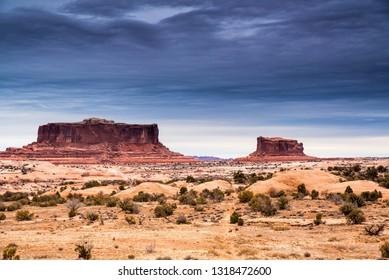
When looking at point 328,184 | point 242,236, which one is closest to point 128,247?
point 242,236

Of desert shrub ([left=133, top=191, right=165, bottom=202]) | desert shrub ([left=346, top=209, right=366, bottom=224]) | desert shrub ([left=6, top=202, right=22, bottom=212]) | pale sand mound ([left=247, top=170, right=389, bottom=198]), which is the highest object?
pale sand mound ([left=247, top=170, right=389, bottom=198])

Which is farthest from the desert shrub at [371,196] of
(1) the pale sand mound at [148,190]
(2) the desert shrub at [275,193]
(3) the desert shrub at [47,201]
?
(3) the desert shrub at [47,201]

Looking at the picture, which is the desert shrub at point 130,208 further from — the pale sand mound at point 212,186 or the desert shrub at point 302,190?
the desert shrub at point 302,190

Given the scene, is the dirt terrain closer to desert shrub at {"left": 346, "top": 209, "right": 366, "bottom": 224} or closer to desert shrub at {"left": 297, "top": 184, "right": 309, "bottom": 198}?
desert shrub at {"left": 346, "top": 209, "right": 366, "bottom": 224}

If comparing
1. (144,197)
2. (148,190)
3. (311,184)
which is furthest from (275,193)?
(148,190)

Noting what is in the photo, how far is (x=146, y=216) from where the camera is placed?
107 feet

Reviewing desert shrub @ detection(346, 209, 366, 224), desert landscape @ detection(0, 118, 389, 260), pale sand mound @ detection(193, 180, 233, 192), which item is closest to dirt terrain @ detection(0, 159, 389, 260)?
desert landscape @ detection(0, 118, 389, 260)

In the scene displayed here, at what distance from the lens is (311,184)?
51.9m

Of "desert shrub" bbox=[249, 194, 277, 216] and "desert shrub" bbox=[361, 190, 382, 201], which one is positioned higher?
"desert shrub" bbox=[361, 190, 382, 201]

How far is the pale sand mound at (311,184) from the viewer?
1823 inches

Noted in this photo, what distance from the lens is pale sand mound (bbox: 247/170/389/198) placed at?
4631cm

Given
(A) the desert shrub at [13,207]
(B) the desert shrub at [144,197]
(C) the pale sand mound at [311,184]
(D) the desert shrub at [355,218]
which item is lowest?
(A) the desert shrub at [13,207]

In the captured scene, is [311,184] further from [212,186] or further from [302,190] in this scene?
[212,186]
